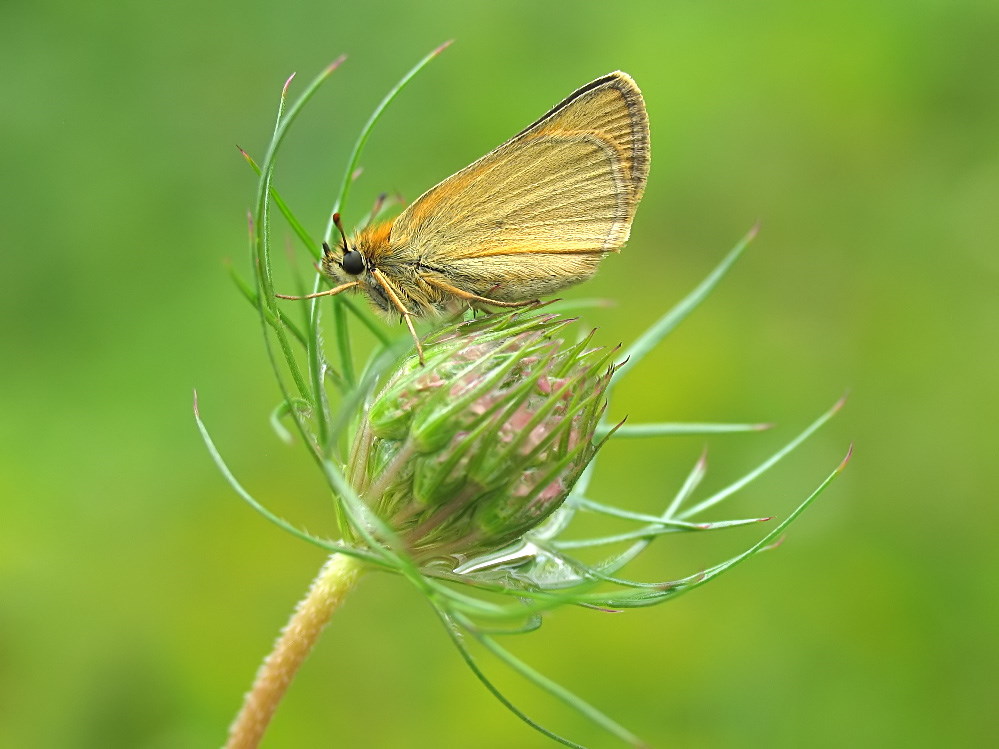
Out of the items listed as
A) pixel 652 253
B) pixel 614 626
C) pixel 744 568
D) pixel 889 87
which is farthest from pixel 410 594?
pixel 889 87

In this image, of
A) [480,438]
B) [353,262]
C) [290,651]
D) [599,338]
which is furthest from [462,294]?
[599,338]

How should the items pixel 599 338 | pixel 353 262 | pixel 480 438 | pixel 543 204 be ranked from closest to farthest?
1. pixel 480 438
2. pixel 353 262
3. pixel 543 204
4. pixel 599 338

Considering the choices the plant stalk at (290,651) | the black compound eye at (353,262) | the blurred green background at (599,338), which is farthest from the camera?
the blurred green background at (599,338)

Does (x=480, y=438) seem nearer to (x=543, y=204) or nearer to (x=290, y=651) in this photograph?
(x=290, y=651)

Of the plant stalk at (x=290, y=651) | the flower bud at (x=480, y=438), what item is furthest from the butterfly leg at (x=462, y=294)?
the plant stalk at (x=290, y=651)

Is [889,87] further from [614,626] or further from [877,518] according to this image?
[614,626]

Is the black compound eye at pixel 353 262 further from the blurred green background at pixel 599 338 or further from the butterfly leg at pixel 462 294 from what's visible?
the blurred green background at pixel 599 338
